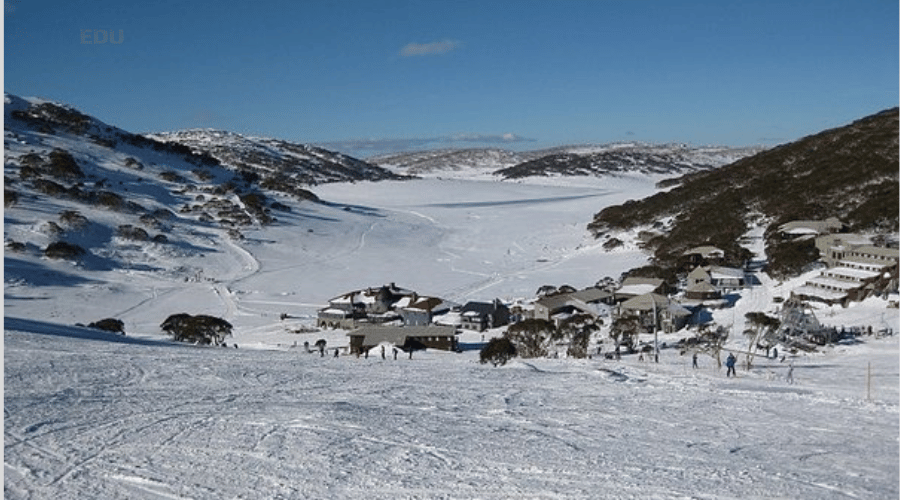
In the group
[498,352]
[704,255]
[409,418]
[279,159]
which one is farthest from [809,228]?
[279,159]

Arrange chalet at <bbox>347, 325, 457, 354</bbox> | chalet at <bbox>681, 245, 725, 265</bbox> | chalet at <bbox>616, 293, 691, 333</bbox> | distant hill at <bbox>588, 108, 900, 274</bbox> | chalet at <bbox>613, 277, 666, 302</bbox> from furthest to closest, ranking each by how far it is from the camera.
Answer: distant hill at <bbox>588, 108, 900, 274</bbox> → chalet at <bbox>681, 245, 725, 265</bbox> → chalet at <bbox>613, 277, 666, 302</bbox> → chalet at <bbox>616, 293, 691, 333</bbox> → chalet at <bbox>347, 325, 457, 354</bbox>

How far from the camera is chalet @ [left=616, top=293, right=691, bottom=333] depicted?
33.1m

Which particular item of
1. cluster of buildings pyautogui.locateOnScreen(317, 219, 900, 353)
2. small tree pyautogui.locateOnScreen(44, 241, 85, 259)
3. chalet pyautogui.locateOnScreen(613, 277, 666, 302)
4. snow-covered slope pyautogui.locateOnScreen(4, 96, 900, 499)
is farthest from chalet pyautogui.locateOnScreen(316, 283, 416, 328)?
small tree pyautogui.locateOnScreen(44, 241, 85, 259)

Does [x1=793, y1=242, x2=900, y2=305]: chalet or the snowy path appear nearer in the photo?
the snowy path

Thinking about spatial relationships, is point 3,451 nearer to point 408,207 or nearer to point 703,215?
point 703,215

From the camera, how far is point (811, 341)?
25672 millimetres

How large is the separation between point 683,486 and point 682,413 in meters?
5.02

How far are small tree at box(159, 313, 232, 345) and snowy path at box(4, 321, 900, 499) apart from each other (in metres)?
11.5

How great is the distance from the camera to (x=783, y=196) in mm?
62438

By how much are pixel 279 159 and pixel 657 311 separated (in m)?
141

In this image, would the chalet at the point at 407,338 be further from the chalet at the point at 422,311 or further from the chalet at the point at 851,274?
the chalet at the point at 851,274

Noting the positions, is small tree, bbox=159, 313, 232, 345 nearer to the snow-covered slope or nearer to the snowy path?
the snow-covered slope

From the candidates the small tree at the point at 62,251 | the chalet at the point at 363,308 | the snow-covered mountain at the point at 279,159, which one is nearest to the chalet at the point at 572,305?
the chalet at the point at 363,308

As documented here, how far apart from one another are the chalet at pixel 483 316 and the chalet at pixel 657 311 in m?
5.74
